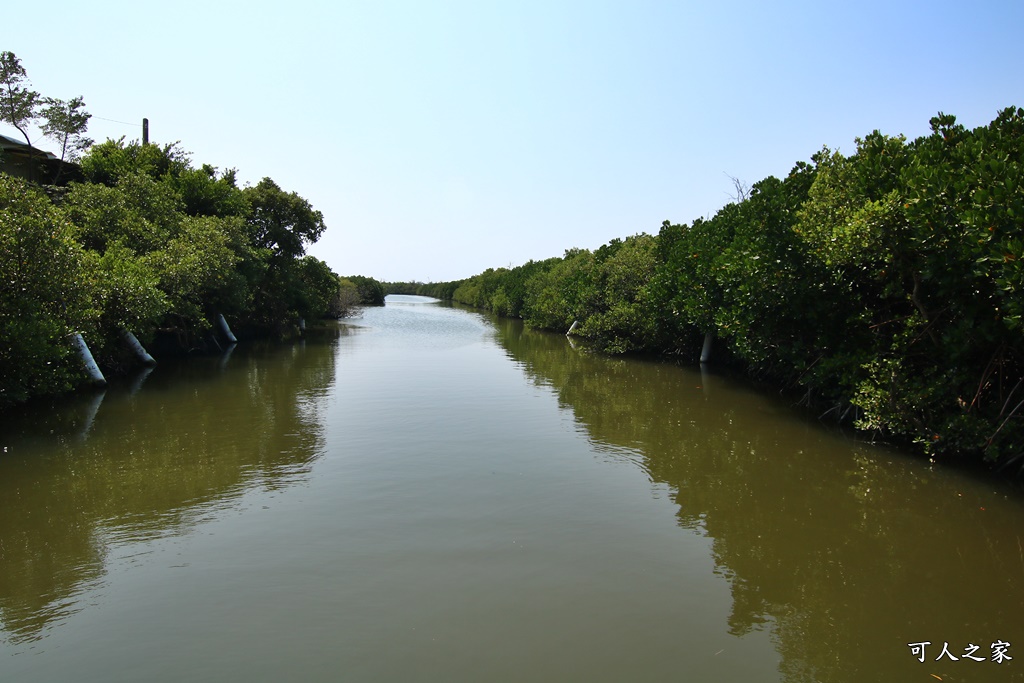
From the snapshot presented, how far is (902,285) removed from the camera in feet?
35.3

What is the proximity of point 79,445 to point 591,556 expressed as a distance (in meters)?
9.00

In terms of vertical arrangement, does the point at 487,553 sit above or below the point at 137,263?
below

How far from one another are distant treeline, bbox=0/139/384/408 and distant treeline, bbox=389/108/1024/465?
14.9 meters

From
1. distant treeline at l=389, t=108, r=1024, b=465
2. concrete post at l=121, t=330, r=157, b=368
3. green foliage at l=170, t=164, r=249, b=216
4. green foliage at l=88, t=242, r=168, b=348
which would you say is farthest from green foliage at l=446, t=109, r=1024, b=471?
green foliage at l=170, t=164, r=249, b=216

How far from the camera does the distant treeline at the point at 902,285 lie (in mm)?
8492

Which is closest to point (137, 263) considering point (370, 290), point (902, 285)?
point (902, 285)

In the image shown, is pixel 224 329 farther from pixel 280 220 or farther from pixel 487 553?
pixel 487 553

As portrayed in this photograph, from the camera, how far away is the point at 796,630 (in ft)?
17.2

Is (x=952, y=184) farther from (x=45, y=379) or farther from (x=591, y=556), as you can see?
(x=45, y=379)

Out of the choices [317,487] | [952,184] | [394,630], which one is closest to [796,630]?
[394,630]

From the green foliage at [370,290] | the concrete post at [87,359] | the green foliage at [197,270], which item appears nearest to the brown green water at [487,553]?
the concrete post at [87,359]

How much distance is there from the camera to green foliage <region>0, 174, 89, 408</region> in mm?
12125

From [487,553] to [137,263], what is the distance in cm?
1720

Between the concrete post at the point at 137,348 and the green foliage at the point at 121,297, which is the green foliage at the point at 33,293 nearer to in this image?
the green foliage at the point at 121,297
